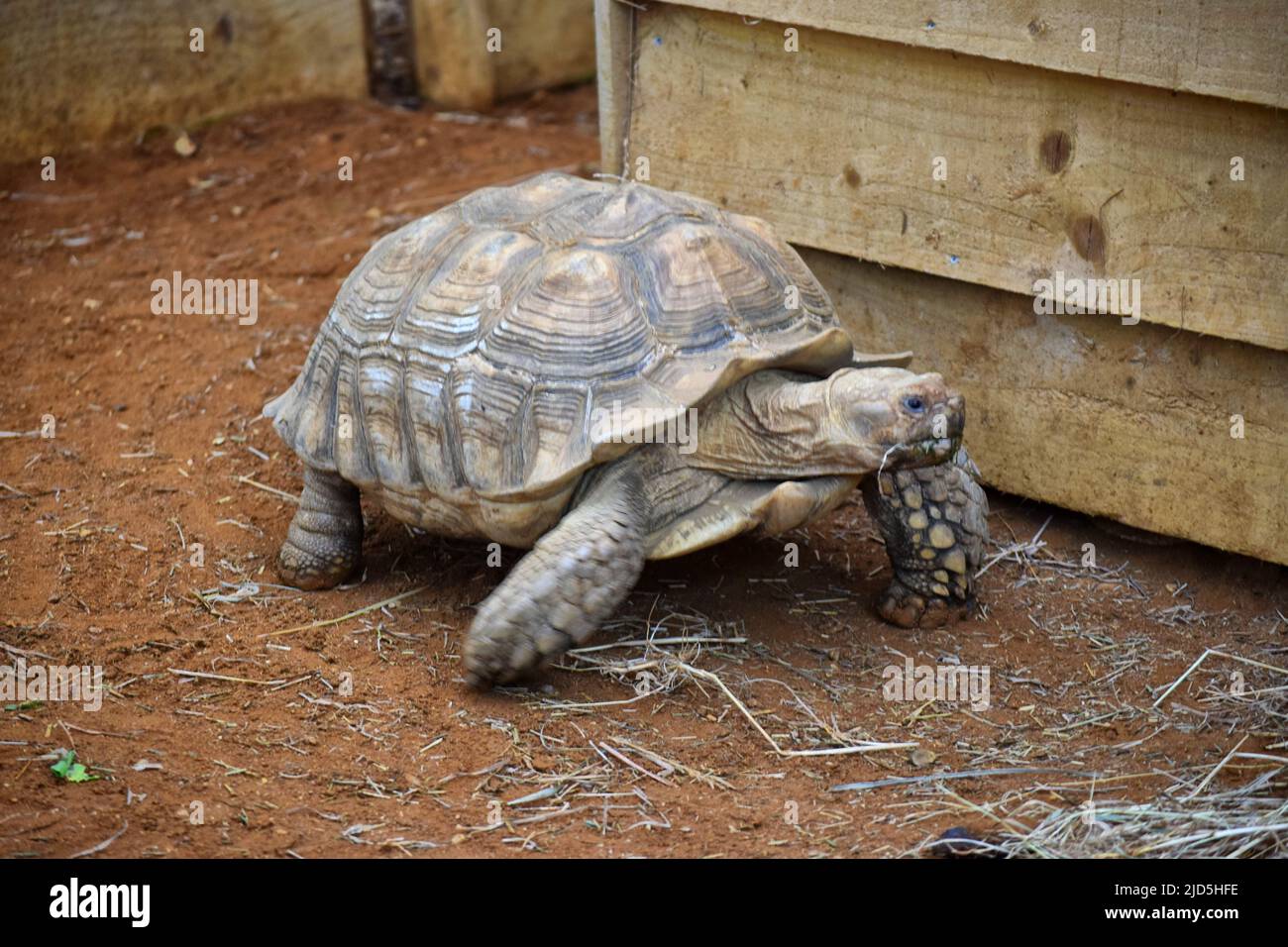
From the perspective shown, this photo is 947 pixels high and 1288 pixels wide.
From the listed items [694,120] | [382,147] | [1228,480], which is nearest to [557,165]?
[382,147]

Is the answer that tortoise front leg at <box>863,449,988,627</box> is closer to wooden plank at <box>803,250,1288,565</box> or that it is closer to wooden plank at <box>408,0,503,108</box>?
wooden plank at <box>803,250,1288,565</box>

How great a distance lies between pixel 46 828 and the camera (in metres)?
3.37

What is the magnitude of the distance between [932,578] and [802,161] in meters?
1.70

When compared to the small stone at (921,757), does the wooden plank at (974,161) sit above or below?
above

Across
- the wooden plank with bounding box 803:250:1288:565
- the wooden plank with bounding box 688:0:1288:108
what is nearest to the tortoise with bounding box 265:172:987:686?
the wooden plank with bounding box 803:250:1288:565

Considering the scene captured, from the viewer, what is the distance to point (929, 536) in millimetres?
4566

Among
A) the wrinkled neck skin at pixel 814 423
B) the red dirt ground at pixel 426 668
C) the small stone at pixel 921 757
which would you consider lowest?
the small stone at pixel 921 757

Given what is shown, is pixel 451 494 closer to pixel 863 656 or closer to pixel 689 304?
pixel 689 304

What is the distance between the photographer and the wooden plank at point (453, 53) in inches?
346

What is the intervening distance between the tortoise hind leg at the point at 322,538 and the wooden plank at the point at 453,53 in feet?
15.7

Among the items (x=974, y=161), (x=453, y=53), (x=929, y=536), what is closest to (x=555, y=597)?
(x=929, y=536)

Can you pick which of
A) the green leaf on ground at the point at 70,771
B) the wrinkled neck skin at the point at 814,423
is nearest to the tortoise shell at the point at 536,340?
the wrinkled neck skin at the point at 814,423

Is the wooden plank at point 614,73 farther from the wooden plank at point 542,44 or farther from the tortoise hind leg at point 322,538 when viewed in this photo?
the wooden plank at point 542,44

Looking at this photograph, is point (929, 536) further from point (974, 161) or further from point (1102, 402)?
point (974, 161)
